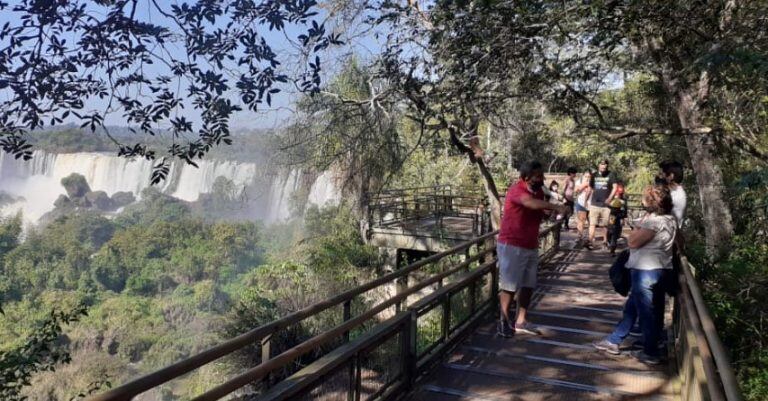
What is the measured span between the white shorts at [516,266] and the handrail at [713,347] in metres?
1.25

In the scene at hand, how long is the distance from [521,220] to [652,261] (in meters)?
1.13

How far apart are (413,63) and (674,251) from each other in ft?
16.2

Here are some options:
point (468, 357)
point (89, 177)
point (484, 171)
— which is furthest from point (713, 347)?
point (89, 177)

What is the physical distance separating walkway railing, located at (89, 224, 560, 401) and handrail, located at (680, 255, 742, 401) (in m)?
1.95

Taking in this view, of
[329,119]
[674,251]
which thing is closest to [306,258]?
[329,119]

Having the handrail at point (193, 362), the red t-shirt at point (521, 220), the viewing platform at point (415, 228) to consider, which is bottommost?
the viewing platform at point (415, 228)

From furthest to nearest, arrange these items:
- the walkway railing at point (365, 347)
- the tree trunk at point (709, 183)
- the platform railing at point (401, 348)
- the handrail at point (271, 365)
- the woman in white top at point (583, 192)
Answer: the woman in white top at point (583, 192), the tree trunk at point (709, 183), the platform railing at point (401, 348), the walkway railing at point (365, 347), the handrail at point (271, 365)

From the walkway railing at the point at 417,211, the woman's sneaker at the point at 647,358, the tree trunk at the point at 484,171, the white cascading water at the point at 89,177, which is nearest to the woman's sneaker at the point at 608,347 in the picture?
the woman's sneaker at the point at 647,358

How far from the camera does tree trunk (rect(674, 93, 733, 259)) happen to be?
28.4ft

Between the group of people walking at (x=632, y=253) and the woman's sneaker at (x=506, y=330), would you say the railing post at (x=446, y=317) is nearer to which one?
the group of people walking at (x=632, y=253)

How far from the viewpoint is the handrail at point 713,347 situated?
209cm

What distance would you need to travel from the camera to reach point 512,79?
29.3ft

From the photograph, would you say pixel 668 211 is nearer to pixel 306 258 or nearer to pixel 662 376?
pixel 662 376

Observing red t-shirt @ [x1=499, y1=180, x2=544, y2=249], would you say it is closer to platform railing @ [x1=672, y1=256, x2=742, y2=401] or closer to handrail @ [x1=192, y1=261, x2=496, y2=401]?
platform railing @ [x1=672, y1=256, x2=742, y2=401]
